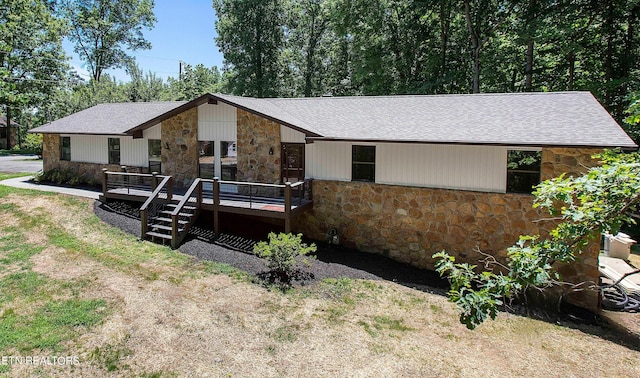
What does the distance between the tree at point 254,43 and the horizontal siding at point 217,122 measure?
57.2 ft

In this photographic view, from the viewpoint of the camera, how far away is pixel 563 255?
397 cm

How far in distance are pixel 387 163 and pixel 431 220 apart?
2.21 meters

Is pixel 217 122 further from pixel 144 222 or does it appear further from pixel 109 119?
pixel 109 119

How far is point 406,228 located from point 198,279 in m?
6.32

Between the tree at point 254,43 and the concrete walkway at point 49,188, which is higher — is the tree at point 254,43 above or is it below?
above

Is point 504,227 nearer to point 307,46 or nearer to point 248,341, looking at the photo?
point 248,341

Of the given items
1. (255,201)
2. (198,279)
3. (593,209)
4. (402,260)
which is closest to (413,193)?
(402,260)

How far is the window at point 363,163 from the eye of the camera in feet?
40.9

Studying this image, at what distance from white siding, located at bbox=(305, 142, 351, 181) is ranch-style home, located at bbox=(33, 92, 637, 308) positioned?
35mm

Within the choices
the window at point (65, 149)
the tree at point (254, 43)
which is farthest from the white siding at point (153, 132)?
the tree at point (254, 43)

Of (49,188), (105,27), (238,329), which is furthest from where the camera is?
(105,27)

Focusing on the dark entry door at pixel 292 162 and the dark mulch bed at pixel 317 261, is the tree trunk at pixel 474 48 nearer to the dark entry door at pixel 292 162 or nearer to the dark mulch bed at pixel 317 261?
the dark entry door at pixel 292 162

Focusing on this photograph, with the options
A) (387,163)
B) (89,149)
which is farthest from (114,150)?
(387,163)

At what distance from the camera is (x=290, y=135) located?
43.6 feet
